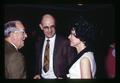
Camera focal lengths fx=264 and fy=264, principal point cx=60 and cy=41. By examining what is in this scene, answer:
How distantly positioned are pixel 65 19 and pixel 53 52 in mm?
476

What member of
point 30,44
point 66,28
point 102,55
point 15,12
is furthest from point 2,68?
point 102,55

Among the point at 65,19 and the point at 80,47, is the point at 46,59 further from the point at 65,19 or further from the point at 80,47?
the point at 65,19

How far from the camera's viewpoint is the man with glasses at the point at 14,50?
356 centimetres

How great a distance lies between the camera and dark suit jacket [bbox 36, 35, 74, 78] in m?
3.56

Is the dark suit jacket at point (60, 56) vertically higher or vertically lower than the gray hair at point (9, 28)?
lower

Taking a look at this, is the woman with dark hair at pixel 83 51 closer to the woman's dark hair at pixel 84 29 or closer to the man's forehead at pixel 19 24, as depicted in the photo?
the woman's dark hair at pixel 84 29

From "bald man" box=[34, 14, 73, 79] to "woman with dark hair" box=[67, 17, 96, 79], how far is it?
10cm

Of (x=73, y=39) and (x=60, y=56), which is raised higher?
(x=73, y=39)

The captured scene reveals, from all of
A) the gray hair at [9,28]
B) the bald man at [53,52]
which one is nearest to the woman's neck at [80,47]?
the bald man at [53,52]

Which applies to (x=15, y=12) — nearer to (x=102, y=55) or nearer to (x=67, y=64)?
(x=67, y=64)

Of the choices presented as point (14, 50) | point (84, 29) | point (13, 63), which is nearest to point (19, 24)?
point (14, 50)

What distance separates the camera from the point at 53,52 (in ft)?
11.8

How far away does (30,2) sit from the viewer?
361 centimetres

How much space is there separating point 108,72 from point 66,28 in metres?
0.82
